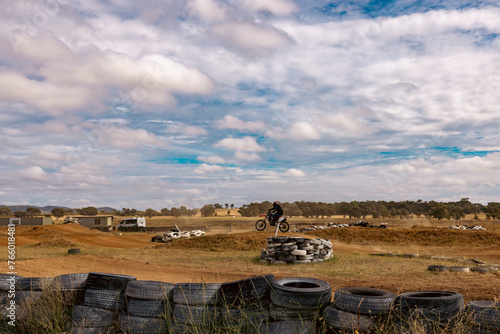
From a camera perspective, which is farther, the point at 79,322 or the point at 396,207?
the point at 396,207

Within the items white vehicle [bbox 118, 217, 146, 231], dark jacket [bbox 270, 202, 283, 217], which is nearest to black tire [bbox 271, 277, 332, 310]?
dark jacket [bbox 270, 202, 283, 217]

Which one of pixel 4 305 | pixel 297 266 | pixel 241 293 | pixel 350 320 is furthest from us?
pixel 297 266

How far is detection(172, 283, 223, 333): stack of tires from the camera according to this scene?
19.8 ft

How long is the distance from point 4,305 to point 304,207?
124 metres

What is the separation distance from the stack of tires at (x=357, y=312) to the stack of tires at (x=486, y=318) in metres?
1.05

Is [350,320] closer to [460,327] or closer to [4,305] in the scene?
[460,327]

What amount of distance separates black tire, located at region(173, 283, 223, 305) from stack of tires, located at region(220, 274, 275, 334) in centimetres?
11

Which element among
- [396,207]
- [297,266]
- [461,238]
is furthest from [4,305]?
[396,207]

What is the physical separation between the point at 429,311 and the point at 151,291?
4277mm

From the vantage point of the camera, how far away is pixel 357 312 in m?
5.45

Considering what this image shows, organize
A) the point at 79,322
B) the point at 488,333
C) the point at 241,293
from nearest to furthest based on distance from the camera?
the point at 488,333 → the point at 241,293 → the point at 79,322

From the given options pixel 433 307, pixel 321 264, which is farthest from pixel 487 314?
pixel 321 264

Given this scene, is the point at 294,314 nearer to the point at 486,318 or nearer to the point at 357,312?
the point at 357,312

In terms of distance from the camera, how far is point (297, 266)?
18.8 m
